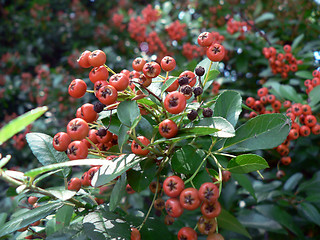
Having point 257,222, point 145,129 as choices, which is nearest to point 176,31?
point 257,222

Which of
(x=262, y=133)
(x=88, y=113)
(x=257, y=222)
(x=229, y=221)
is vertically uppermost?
(x=88, y=113)

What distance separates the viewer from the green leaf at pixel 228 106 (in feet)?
3.70

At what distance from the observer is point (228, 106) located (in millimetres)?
1148

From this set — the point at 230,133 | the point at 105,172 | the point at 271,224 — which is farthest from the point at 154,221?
the point at 271,224

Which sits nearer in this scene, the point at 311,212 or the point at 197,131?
the point at 197,131

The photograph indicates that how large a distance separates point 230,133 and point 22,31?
520cm

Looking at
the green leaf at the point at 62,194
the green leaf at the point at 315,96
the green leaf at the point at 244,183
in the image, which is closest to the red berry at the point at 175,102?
the green leaf at the point at 62,194

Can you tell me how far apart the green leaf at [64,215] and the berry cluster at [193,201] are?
0.42 m

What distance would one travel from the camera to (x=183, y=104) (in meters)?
0.98

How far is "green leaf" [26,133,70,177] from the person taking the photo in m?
1.18

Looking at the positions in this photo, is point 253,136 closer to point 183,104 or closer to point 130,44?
point 183,104

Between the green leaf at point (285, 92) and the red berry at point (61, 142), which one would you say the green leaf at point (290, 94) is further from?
the red berry at point (61, 142)

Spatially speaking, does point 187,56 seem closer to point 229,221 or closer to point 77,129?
point 229,221

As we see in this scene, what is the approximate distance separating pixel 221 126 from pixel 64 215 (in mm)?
698
